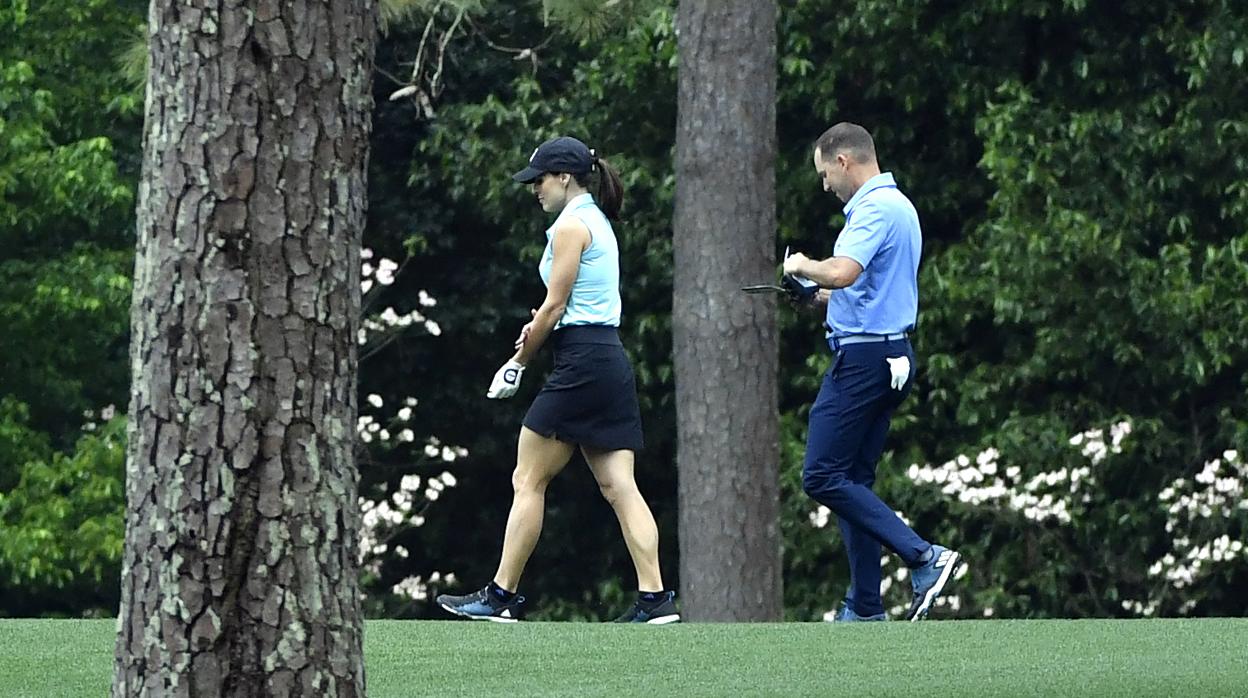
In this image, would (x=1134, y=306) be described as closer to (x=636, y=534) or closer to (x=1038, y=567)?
(x=1038, y=567)

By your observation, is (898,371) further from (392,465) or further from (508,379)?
(392,465)

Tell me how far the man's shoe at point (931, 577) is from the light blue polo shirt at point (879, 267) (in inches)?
31.2

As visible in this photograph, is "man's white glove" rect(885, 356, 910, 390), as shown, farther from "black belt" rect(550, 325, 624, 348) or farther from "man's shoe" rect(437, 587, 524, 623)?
"man's shoe" rect(437, 587, 524, 623)

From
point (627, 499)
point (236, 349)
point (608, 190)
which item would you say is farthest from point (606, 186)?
point (236, 349)

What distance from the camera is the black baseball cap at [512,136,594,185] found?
7.96m

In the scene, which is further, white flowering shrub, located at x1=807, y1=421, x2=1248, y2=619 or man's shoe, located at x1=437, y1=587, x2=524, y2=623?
white flowering shrub, located at x1=807, y1=421, x2=1248, y2=619

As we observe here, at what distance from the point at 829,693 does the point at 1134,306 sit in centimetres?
884

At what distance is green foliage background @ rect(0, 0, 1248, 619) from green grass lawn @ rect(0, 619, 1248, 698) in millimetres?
5007

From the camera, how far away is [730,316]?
12.3m

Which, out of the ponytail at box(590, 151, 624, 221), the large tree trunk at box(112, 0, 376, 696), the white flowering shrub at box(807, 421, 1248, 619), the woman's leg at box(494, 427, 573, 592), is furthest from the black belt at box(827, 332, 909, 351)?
the white flowering shrub at box(807, 421, 1248, 619)

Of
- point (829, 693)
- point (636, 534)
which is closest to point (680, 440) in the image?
point (636, 534)

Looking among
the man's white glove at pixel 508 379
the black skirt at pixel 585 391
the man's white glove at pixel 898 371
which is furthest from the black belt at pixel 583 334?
the man's white glove at pixel 898 371

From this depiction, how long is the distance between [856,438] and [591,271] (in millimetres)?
1092

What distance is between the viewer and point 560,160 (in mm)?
7973
